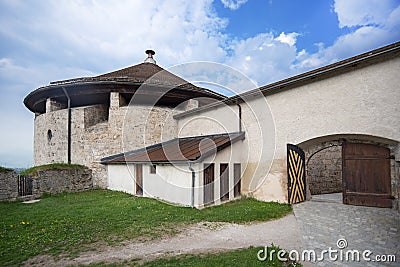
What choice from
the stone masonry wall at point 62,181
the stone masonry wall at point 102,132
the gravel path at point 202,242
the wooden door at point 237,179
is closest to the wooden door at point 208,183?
the wooden door at point 237,179

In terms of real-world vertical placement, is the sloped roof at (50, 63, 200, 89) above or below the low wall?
above

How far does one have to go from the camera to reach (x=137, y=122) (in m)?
13.8

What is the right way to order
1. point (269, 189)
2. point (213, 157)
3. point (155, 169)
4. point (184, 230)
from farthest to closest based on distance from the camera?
point (155, 169) → point (269, 189) → point (213, 157) → point (184, 230)

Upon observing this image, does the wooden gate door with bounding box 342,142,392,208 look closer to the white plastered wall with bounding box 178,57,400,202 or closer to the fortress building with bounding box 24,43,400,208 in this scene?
the fortress building with bounding box 24,43,400,208

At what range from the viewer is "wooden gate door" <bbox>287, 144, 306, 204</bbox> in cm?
853

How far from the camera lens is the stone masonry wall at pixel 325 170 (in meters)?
11.4

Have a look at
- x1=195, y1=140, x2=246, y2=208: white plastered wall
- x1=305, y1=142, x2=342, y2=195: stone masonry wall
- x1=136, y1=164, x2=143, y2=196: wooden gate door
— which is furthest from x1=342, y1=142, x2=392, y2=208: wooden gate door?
x1=136, y1=164, x2=143, y2=196: wooden gate door

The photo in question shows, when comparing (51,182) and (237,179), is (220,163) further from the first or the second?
(51,182)

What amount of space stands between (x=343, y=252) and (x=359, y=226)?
194cm

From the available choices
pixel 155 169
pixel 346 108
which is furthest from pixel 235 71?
pixel 155 169

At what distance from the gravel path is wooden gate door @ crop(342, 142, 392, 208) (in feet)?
11.3

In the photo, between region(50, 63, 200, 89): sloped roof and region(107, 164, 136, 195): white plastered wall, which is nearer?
region(107, 164, 136, 195): white plastered wall

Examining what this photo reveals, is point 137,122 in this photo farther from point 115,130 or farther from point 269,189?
point 269,189

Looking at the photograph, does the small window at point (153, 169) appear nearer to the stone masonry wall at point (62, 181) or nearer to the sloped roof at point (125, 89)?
the stone masonry wall at point (62, 181)
